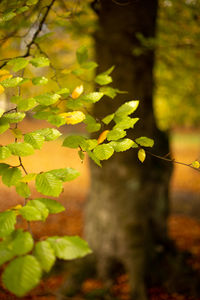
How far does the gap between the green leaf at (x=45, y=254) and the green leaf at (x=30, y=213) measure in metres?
0.11

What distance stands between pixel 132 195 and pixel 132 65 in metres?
1.78

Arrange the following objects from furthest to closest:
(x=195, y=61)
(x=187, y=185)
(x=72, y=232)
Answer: (x=187, y=185)
(x=72, y=232)
(x=195, y=61)

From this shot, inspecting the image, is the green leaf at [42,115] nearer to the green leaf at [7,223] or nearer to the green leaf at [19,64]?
the green leaf at [19,64]

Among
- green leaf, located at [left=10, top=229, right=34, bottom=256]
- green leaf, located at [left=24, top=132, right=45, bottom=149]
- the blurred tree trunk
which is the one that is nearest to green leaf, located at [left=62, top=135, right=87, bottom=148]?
green leaf, located at [left=24, top=132, right=45, bottom=149]

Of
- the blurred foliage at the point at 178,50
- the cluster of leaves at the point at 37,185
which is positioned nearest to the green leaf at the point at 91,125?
the cluster of leaves at the point at 37,185

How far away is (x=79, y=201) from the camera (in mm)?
8203

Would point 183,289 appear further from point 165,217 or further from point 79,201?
point 79,201

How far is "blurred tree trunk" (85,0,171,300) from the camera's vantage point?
3369 mm

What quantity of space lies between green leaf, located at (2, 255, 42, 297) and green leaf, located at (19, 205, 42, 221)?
0.53 ft

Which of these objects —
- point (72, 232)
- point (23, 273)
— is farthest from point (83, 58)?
point (72, 232)

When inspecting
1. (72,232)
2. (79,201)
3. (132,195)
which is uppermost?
(132,195)

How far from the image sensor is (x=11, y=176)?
1151 millimetres

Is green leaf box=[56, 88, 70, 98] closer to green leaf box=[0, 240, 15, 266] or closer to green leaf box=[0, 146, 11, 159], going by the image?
green leaf box=[0, 146, 11, 159]

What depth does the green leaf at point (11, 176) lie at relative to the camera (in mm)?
1134
